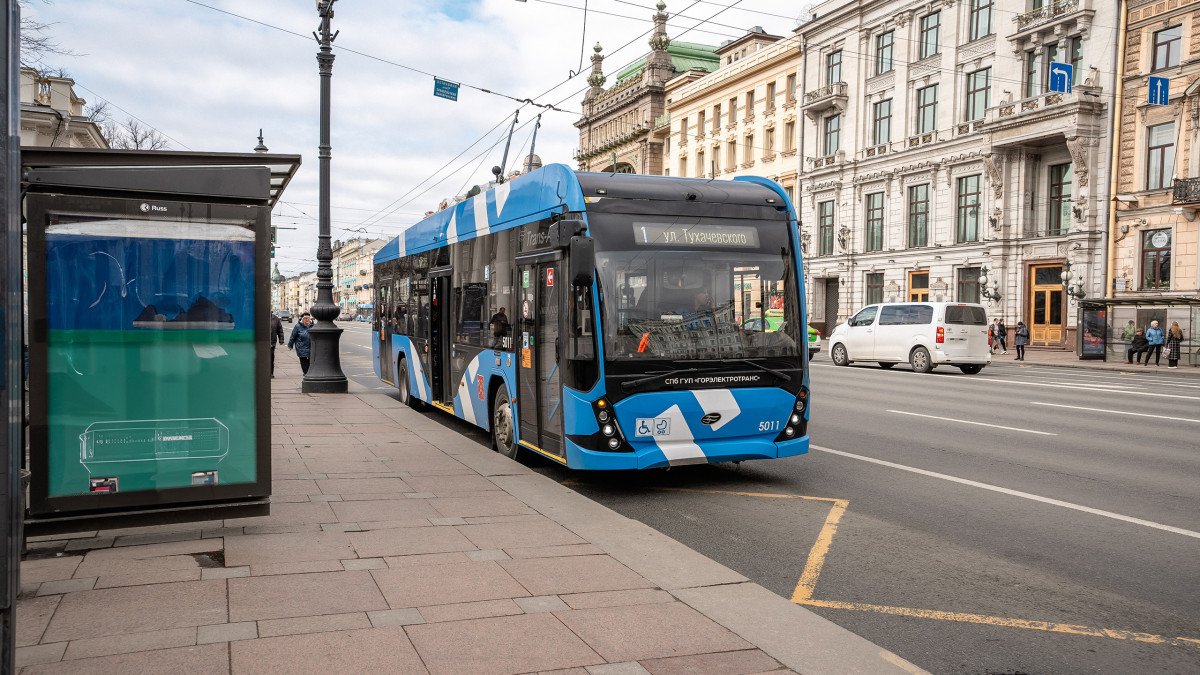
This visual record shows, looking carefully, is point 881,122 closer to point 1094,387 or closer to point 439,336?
point 1094,387

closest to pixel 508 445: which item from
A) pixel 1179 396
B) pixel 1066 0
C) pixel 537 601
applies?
pixel 537 601

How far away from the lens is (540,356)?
29.0ft

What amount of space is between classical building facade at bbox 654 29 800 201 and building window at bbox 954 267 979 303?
43.5ft

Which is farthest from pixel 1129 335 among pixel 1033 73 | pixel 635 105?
pixel 635 105

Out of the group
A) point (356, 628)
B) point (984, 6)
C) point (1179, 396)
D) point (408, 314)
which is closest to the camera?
point (356, 628)

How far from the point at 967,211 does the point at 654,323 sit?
3640 cm

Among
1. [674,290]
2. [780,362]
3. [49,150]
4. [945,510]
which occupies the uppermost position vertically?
[49,150]

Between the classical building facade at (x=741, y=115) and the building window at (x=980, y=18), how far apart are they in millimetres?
11580

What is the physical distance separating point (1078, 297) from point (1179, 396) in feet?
61.4

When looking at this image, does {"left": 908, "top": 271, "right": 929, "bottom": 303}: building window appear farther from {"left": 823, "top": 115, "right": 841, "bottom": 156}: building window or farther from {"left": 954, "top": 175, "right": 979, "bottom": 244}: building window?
{"left": 823, "top": 115, "right": 841, "bottom": 156}: building window

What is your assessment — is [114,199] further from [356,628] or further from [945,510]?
[945,510]

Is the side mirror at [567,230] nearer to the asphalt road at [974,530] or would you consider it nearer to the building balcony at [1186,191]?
the asphalt road at [974,530]

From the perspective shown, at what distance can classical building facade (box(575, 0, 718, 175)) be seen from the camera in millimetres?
68625

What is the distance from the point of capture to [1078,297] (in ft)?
113
